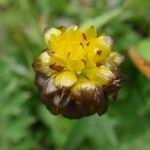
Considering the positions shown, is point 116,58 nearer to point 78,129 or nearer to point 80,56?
point 80,56

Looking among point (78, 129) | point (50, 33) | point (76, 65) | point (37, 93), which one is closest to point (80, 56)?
point (76, 65)

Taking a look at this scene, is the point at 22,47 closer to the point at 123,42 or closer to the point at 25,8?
the point at 25,8

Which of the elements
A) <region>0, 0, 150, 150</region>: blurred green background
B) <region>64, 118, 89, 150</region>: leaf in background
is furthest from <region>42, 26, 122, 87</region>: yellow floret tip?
<region>0, 0, 150, 150</region>: blurred green background

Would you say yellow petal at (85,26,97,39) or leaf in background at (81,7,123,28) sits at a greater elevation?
yellow petal at (85,26,97,39)

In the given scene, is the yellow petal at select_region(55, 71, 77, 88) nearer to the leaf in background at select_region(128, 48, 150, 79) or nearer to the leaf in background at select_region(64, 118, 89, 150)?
the leaf in background at select_region(64, 118, 89, 150)

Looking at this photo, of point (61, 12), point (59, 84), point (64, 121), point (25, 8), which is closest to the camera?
point (59, 84)

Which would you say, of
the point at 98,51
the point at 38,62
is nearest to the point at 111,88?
the point at 98,51

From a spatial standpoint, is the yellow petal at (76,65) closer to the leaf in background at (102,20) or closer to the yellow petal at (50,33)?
the yellow petal at (50,33)
